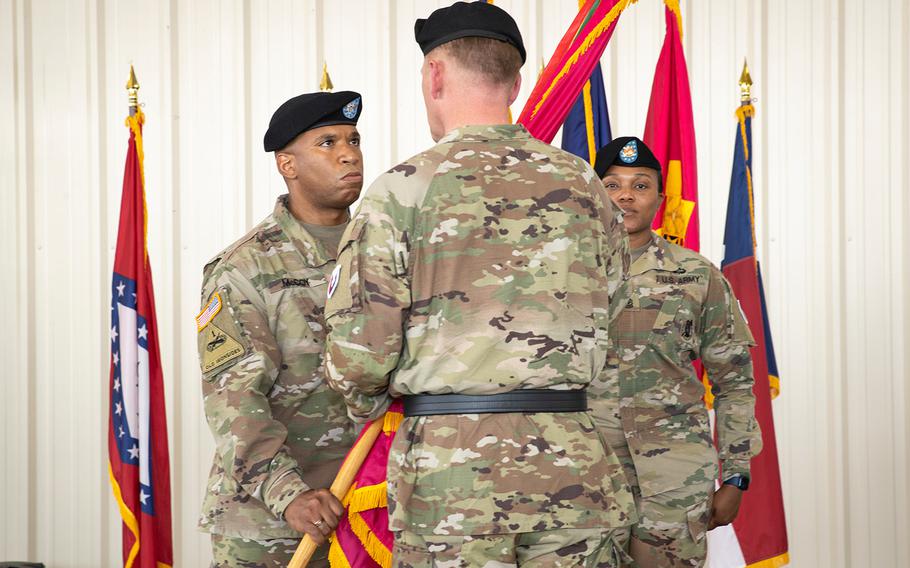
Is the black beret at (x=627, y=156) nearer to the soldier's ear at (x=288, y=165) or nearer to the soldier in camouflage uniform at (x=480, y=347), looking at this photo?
the soldier's ear at (x=288, y=165)

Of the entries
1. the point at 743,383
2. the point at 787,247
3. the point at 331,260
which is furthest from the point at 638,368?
the point at 787,247

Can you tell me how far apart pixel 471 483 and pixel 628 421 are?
1222mm

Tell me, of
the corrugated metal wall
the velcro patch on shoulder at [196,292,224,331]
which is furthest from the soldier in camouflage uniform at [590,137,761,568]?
the corrugated metal wall

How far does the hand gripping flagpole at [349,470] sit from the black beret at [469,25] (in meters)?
0.71

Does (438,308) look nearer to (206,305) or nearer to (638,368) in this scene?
(206,305)

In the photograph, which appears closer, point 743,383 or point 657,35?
point 743,383

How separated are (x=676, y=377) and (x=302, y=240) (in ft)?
3.69

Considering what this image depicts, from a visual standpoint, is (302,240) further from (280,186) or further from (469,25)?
(280,186)

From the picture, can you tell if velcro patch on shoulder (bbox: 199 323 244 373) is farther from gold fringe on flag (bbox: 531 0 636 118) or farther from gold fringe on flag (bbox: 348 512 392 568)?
gold fringe on flag (bbox: 531 0 636 118)

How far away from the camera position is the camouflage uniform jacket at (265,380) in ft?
7.01

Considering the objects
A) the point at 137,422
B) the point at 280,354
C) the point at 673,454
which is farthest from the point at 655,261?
the point at 137,422

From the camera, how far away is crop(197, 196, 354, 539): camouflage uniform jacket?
2.14m

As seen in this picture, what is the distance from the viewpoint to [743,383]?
2.89 metres

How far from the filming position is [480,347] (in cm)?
166
